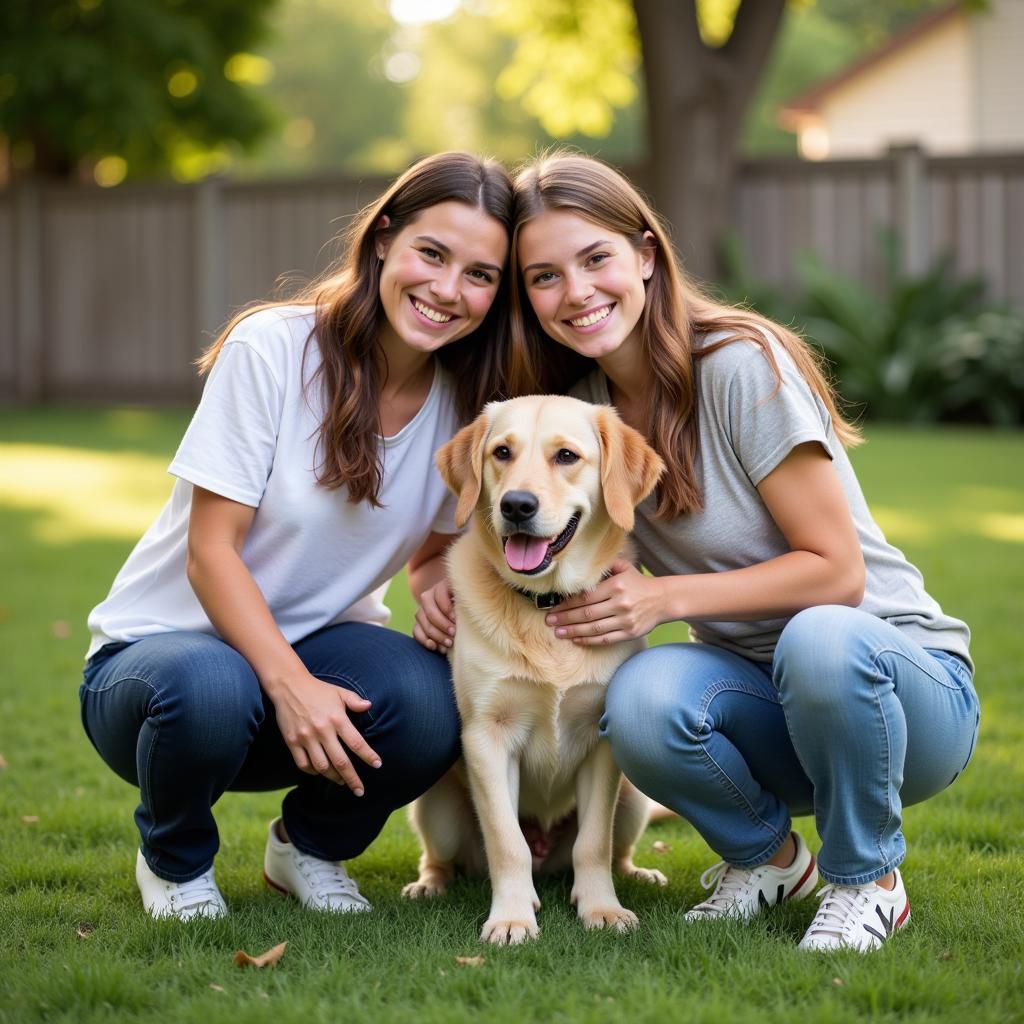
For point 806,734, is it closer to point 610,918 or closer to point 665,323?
point 610,918

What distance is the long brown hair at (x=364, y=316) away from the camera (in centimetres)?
296

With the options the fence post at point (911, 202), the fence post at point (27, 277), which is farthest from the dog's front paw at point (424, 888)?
the fence post at point (27, 277)

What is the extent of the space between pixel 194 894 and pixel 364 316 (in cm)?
136

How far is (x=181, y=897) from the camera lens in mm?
2785

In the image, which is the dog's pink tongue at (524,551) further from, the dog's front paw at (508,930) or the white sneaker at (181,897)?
the white sneaker at (181,897)

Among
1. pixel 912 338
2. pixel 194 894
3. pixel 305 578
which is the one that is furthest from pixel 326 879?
pixel 912 338

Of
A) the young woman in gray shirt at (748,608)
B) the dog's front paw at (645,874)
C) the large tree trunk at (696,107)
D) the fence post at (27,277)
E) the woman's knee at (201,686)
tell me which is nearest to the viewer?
the young woman in gray shirt at (748,608)

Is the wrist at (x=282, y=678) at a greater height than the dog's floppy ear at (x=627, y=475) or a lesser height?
lesser

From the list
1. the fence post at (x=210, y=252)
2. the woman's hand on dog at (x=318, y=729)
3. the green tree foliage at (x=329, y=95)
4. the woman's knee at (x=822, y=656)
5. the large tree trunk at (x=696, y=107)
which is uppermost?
the green tree foliage at (x=329, y=95)

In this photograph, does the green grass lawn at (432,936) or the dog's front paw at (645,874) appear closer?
the green grass lawn at (432,936)

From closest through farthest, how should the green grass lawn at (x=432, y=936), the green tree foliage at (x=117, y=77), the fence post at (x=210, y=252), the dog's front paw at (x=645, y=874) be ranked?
1. the green grass lawn at (x=432, y=936)
2. the dog's front paw at (x=645, y=874)
3. the fence post at (x=210, y=252)
4. the green tree foliage at (x=117, y=77)

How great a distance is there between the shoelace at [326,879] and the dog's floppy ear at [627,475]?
1027 mm

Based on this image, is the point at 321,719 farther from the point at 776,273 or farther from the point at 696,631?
the point at 776,273

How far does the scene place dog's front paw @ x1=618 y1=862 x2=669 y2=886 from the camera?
10.2 feet
